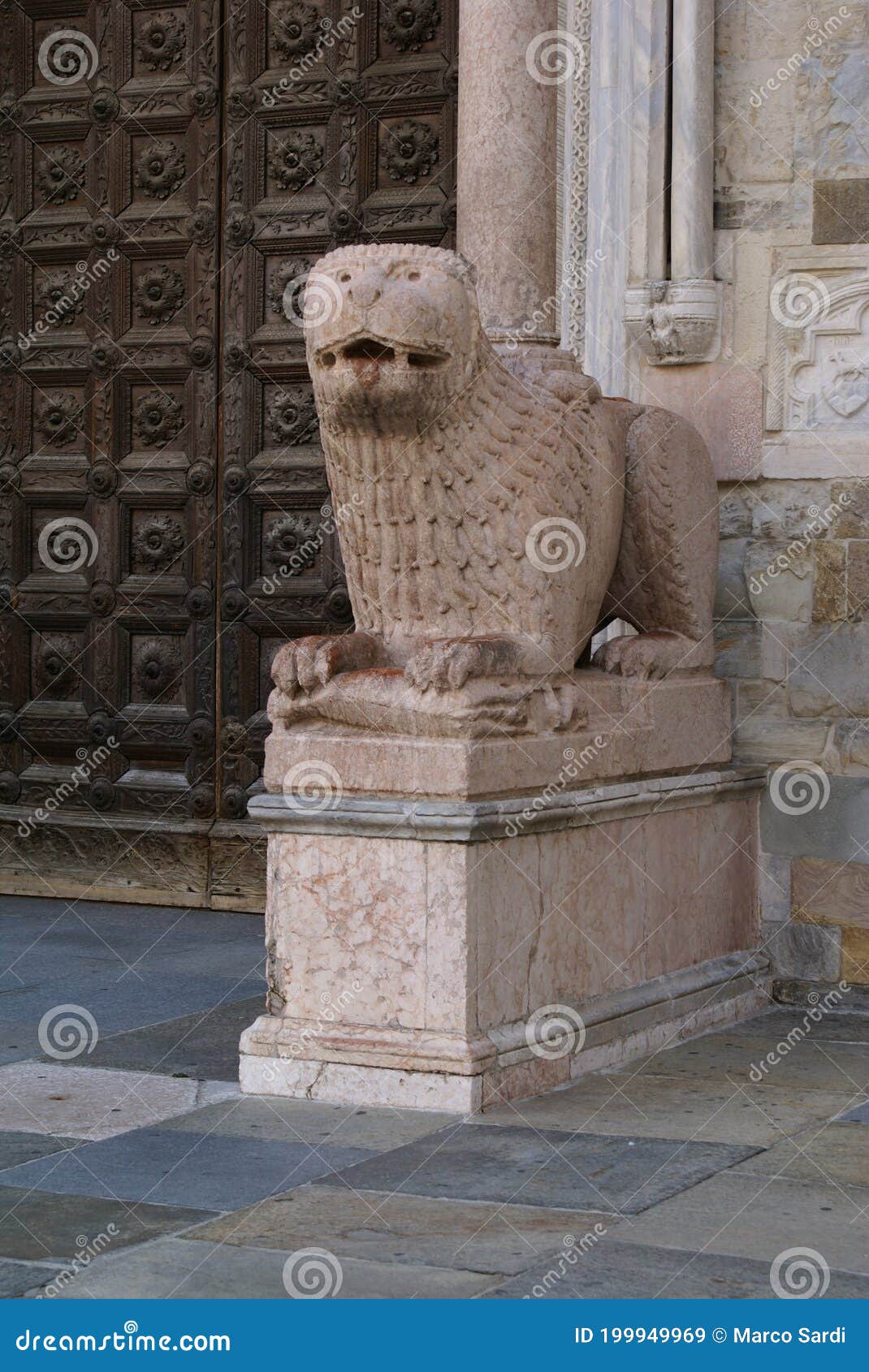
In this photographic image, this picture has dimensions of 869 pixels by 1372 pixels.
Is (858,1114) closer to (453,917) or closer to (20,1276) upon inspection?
(453,917)

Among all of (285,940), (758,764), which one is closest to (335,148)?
(758,764)

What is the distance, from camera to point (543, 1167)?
3.83 meters

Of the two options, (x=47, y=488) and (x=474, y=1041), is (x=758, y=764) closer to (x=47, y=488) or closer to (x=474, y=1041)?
(x=474, y=1041)

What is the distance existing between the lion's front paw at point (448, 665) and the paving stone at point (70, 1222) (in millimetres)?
1264

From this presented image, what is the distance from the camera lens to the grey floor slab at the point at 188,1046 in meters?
4.63

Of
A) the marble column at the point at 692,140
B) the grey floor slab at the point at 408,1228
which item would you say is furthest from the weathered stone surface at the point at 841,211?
the grey floor slab at the point at 408,1228

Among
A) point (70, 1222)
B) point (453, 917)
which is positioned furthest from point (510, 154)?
point (70, 1222)

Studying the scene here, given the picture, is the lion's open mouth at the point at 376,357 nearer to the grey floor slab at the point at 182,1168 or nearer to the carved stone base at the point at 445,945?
the carved stone base at the point at 445,945

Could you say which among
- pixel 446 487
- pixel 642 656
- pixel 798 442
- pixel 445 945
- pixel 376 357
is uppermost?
pixel 376 357

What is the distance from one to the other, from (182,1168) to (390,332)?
5.65 ft

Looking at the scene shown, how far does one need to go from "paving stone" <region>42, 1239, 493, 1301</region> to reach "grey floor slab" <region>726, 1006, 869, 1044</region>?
2.10 m

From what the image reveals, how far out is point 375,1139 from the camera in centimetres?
402

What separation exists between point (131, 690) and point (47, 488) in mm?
770

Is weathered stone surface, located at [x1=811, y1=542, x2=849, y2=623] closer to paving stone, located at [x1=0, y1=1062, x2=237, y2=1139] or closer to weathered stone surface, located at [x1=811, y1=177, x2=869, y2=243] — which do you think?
weathered stone surface, located at [x1=811, y1=177, x2=869, y2=243]
